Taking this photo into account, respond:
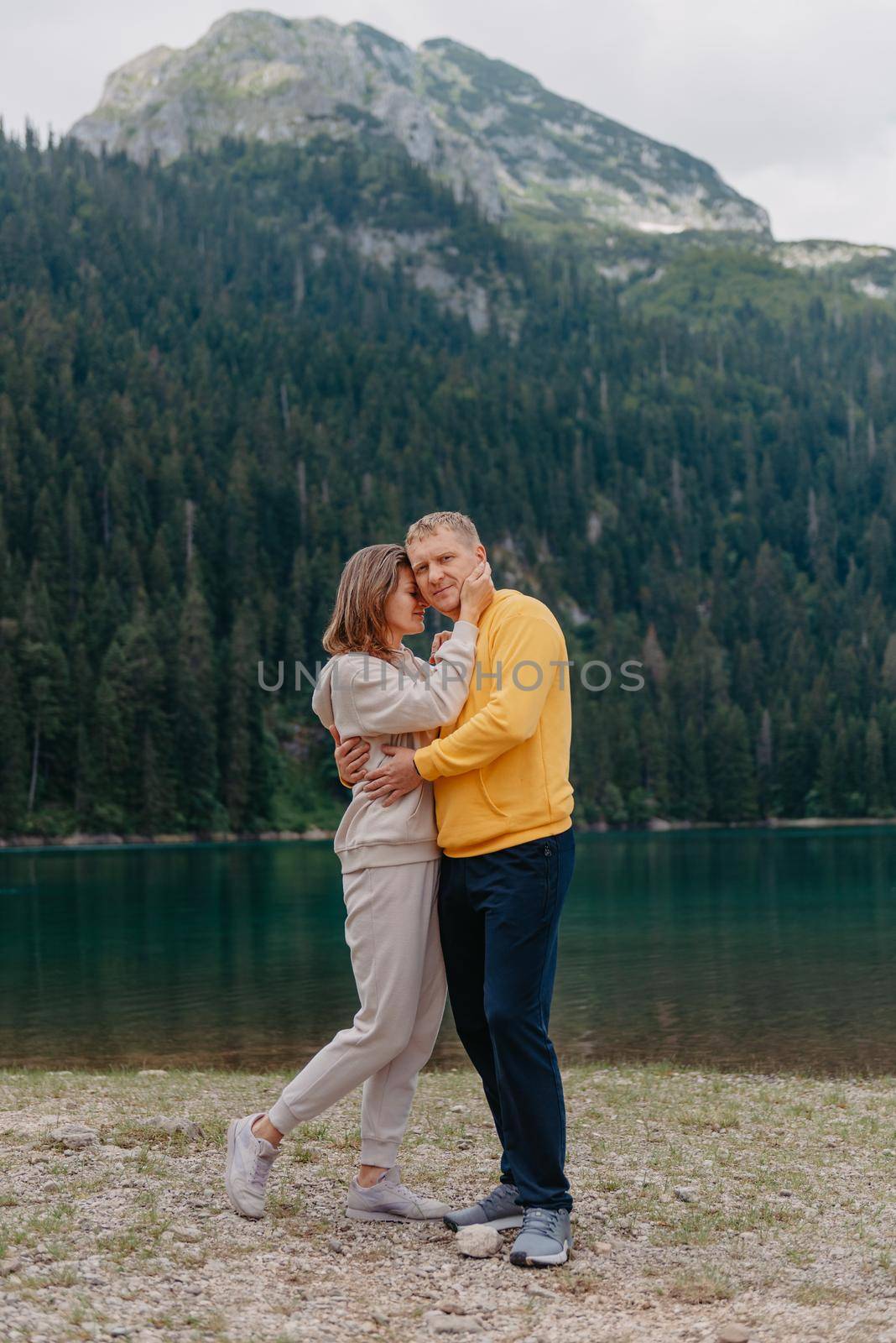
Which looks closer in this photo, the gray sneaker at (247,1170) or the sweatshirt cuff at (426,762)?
the sweatshirt cuff at (426,762)

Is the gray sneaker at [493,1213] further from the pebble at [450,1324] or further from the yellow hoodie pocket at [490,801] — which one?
the yellow hoodie pocket at [490,801]

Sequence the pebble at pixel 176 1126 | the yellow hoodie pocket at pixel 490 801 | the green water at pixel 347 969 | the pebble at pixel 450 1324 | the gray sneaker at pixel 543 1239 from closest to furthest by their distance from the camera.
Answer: the pebble at pixel 450 1324 < the gray sneaker at pixel 543 1239 < the yellow hoodie pocket at pixel 490 801 < the pebble at pixel 176 1126 < the green water at pixel 347 969

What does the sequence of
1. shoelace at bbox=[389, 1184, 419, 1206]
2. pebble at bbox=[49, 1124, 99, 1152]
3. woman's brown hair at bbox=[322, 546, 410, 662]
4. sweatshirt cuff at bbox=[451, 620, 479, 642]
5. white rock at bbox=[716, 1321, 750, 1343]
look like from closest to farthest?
white rock at bbox=[716, 1321, 750, 1343], sweatshirt cuff at bbox=[451, 620, 479, 642], woman's brown hair at bbox=[322, 546, 410, 662], shoelace at bbox=[389, 1184, 419, 1206], pebble at bbox=[49, 1124, 99, 1152]

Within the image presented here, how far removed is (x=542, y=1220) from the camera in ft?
21.0

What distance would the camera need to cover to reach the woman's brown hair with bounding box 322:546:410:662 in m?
6.81

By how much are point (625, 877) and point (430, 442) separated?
405 feet

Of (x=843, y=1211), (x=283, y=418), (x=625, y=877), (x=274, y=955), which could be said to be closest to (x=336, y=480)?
(x=283, y=418)

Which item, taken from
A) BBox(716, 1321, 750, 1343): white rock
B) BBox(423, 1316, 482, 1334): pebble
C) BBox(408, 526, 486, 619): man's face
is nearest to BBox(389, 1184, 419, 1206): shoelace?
BBox(423, 1316, 482, 1334): pebble

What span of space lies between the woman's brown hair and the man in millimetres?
170

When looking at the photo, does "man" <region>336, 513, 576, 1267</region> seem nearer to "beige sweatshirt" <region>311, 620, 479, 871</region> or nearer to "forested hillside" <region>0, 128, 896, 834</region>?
"beige sweatshirt" <region>311, 620, 479, 871</region>

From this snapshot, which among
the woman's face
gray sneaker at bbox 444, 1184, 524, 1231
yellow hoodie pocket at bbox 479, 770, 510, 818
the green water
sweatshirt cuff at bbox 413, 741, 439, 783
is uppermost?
the woman's face

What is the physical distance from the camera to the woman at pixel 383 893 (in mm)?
6578

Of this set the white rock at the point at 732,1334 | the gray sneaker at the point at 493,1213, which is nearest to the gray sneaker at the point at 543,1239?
the gray sneaker at the point at 493,1213

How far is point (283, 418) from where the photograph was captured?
559ft
